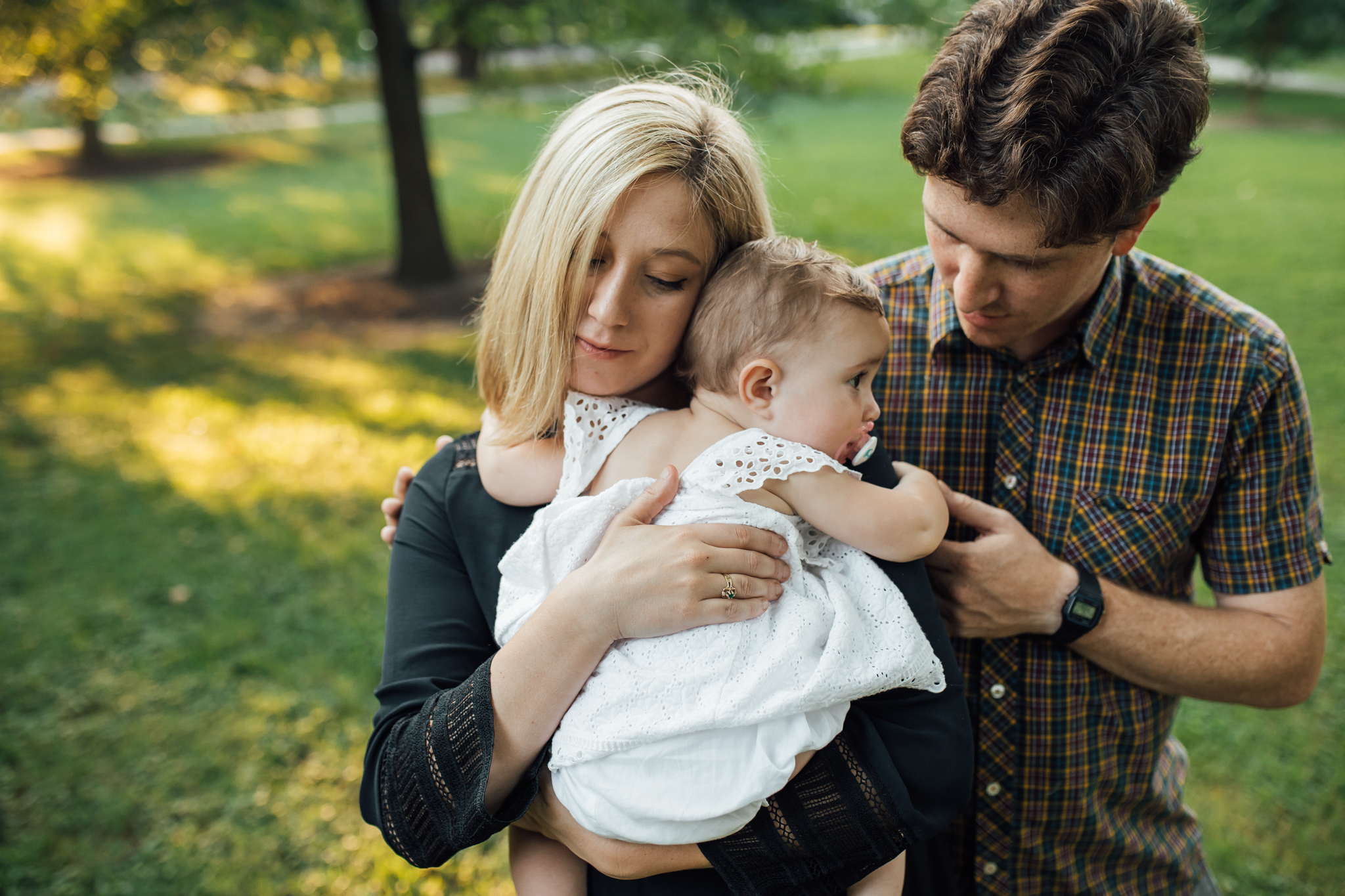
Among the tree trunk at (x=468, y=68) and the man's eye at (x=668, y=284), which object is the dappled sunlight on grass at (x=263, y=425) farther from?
the tree trunk at (x=468, y=68)

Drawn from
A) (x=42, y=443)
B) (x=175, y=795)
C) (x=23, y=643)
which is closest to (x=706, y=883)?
(x=175, y=795)

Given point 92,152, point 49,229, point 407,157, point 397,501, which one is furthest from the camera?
point 92,152

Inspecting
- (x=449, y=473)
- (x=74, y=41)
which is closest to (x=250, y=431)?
(x=74, y=41)

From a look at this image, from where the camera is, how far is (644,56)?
6703 mm

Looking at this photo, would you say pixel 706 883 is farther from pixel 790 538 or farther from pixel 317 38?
pixel 317 38

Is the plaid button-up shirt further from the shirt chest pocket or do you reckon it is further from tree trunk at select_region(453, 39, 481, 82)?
tree trunk at select_region(453, 39, 481, 82)

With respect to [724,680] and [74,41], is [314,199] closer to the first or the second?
[74,41]

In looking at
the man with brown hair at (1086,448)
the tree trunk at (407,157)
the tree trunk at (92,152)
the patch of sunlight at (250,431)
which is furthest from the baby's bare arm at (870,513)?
the tree trunk at (92,152)

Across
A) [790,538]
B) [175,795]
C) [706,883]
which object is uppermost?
[790,538]

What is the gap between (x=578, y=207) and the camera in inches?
64.4

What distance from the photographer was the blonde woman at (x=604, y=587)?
1471 mm

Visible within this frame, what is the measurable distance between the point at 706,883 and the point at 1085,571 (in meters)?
0.93

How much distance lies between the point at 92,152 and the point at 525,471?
65.6ft

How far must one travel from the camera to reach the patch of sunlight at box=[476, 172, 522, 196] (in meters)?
14.4
